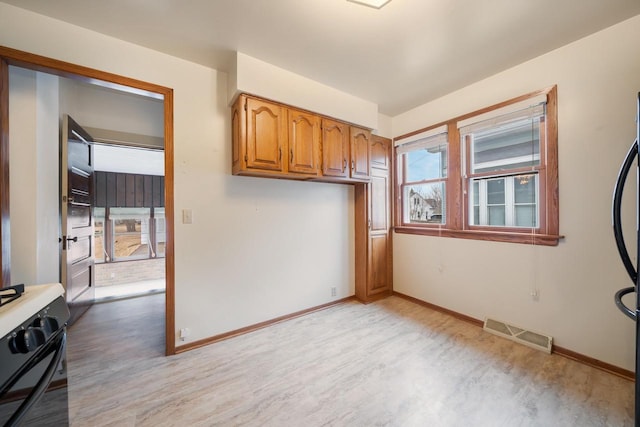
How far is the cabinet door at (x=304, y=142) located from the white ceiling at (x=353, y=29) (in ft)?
1.47

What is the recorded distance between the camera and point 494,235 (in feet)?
8.05

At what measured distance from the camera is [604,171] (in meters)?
1.85

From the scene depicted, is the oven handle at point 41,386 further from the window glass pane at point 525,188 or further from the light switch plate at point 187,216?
the window glass pane at point 525,188

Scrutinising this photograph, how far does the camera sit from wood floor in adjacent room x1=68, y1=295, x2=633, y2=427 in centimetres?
146

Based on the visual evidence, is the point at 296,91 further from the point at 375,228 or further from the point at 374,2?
the point at 375,228

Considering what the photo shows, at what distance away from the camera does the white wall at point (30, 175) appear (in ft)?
6.14

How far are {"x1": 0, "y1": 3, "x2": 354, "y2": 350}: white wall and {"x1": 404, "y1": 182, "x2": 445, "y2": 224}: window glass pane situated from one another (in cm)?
148

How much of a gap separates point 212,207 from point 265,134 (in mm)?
855

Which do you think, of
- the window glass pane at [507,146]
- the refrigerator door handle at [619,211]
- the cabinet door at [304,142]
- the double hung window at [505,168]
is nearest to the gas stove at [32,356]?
the cabinet door at [304,142]

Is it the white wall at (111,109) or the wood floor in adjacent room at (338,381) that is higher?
the white wall at (111,109)

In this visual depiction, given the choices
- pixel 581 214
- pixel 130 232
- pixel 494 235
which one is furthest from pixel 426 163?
pixel 130 232

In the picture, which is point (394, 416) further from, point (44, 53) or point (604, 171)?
point (44, 53)

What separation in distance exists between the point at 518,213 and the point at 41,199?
173 inches

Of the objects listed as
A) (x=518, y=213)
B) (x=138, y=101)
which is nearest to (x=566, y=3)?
(x=518, y=213)
